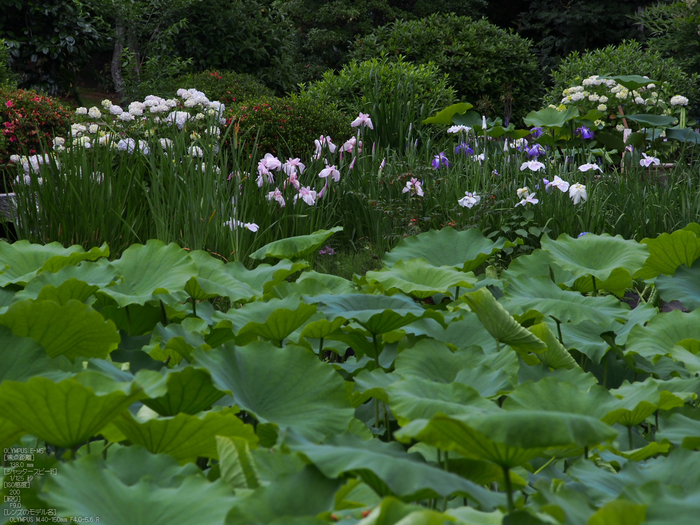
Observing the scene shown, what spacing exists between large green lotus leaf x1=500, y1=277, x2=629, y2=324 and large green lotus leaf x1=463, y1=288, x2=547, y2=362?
0.60 feet

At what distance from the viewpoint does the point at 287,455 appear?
30.2 inches

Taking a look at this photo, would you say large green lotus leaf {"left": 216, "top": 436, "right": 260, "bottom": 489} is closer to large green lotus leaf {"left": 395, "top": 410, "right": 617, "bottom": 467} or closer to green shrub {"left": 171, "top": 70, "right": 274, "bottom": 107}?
large green lotus leaf {"left": 395, "top": 410, "right": 617, "bottom": 467}

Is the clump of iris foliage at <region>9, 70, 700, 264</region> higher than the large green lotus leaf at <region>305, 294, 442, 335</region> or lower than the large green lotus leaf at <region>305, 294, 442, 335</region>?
lower

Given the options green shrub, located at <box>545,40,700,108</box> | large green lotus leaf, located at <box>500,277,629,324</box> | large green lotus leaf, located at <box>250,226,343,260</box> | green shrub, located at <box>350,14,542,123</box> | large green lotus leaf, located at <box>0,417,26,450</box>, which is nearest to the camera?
large green lotus leaf, located at <box>0,417,26,450</box>

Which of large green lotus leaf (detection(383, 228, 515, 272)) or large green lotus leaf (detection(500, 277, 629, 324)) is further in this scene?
large green lotus leaf (detection(383, 228, 515, 272))

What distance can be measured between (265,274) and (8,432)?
39.3 inches

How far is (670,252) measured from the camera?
66.2 inches

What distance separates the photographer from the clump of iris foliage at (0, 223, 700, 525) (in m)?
0.70

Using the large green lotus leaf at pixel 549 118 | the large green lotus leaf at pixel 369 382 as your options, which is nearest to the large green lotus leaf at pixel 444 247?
the large green lotus leaf at pixel 369 382

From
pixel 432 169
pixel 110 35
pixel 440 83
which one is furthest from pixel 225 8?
pixel 432 169

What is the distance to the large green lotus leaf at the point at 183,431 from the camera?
81 cm

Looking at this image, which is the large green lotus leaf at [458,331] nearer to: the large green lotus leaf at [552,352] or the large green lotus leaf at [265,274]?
the large green lotus leaf at [552,352]

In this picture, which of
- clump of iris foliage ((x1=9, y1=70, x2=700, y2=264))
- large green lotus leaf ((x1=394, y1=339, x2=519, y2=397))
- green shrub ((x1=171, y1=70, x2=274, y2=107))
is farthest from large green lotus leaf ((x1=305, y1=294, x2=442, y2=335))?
green shrub ((x1=171, y1=70, x2=274, y2=107))

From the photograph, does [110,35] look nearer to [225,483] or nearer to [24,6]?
[24,6]
